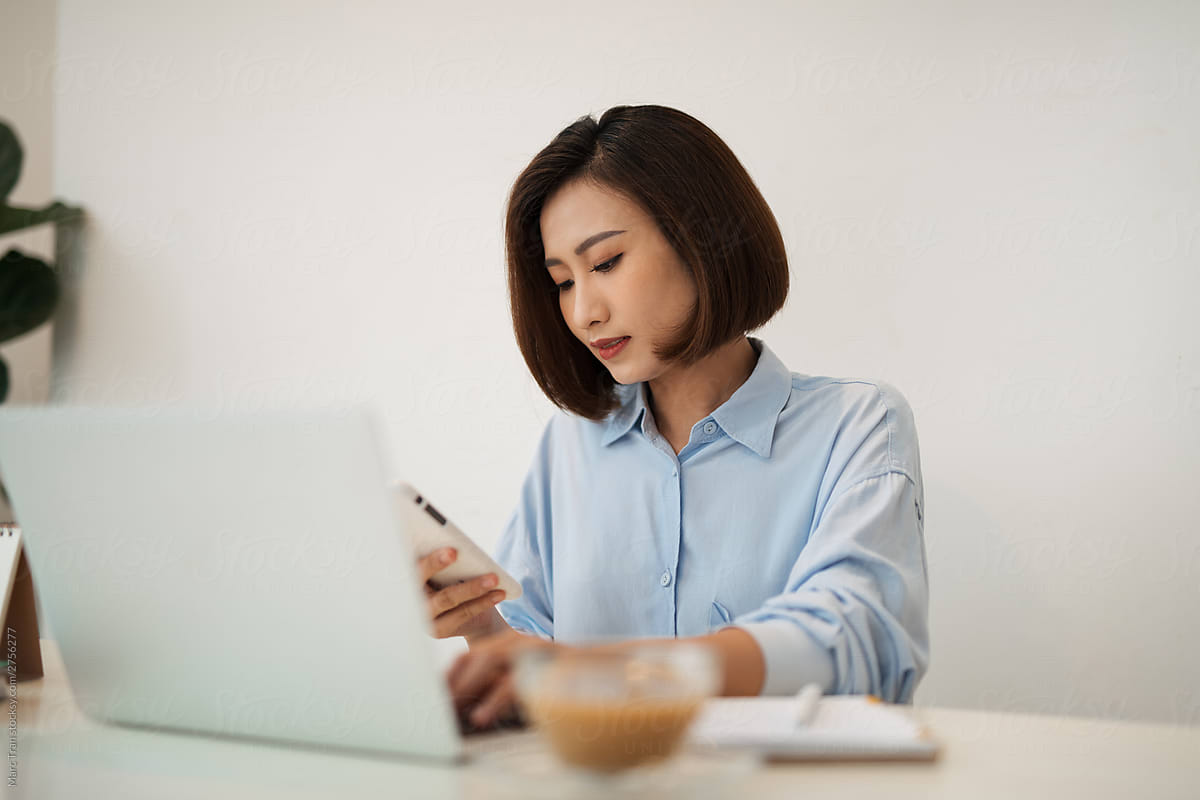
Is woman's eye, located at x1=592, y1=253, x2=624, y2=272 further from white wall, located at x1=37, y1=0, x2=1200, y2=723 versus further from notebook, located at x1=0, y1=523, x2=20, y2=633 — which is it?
notebook, located at x1=0, y1=523, x2=20, y2=633

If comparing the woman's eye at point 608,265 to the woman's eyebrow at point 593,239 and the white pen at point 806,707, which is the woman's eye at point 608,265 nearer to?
the woman's eyebrow at point 593,239

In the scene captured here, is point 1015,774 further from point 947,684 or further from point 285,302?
point 285,302

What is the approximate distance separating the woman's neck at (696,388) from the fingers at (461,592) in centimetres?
52

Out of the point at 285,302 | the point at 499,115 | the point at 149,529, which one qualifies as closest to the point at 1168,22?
the point at 499,115

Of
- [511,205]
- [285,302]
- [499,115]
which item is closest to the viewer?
[511,205]

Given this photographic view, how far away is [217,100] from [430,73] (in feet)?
2.41

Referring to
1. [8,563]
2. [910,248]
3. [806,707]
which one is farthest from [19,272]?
[806,707]

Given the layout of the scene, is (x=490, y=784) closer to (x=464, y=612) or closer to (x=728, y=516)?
(x=464, y=612)

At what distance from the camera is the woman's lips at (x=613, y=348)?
4.44ft

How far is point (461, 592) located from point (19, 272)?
2465mm

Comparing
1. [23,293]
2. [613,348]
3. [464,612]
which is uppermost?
[613,348]

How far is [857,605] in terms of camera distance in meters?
0.96

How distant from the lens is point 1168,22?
1.58m

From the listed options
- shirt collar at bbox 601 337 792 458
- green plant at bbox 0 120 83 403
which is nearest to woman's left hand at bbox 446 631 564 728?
shirt collar at bbox 601 337 792 458
